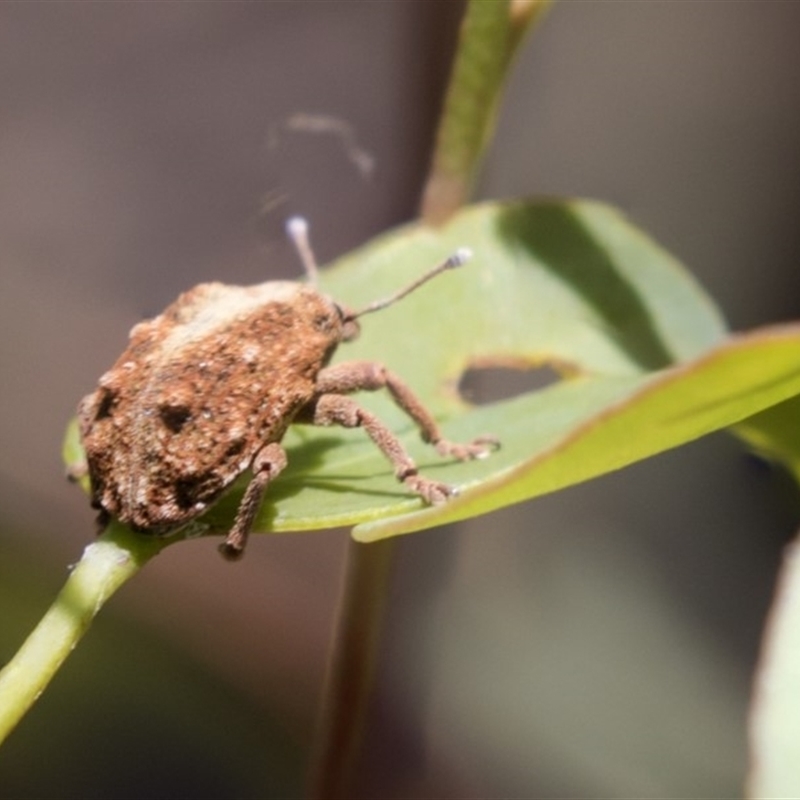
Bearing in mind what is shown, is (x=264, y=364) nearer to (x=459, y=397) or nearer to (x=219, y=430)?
(x=219, y=430)

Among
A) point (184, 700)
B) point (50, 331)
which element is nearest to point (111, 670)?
point (184, 700)

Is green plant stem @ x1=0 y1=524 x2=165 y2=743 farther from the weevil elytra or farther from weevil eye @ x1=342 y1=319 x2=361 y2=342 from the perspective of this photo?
weevil eye @ x1=342 y1=319 x2=361 y2=342

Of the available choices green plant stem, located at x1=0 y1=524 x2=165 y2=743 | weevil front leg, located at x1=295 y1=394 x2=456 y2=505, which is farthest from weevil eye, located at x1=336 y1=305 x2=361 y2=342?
green plant stem, located at x1=0 y1=524 x2=165 y2=743

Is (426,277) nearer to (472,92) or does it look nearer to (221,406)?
(472,92)

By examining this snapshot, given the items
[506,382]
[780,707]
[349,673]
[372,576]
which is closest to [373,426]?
[372,576]

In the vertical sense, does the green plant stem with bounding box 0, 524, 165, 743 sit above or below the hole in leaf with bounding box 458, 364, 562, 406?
above

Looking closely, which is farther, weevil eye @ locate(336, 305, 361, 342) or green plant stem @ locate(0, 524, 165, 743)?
weevil eye @ locate(336, 305, 361, 342)

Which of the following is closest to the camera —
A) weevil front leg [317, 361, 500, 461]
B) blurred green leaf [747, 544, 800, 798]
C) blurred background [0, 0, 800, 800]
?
blurred green leaf [747, 544, 800, 798]
